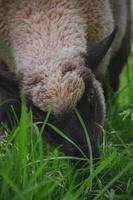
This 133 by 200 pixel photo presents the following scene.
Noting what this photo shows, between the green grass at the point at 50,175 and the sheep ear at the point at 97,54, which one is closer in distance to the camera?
the green grass at the point at 50,175

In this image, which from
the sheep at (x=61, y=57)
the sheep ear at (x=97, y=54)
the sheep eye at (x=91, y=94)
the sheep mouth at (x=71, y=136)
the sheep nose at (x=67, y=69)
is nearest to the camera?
the sheep mouth at (x=71, y=136)

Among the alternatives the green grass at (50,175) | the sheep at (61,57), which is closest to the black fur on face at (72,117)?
the sheep at (61,57)

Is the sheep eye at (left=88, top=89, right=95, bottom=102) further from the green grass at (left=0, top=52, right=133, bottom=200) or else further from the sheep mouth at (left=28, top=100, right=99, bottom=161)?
the green grass at (left=0, top=52, right=133, bottom=200)

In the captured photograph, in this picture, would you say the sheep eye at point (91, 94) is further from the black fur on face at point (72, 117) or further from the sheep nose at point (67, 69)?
the sheep nose at point (67, 69)

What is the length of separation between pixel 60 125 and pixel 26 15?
137 centimetres

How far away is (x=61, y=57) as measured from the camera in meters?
4.49

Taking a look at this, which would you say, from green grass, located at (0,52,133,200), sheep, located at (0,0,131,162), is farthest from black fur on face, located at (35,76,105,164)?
green grass, located at (0,52,133,200)

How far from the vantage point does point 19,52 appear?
4930mm

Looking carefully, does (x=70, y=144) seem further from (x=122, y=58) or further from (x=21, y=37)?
(x=122, y=58)

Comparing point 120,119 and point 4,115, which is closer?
point 4,115

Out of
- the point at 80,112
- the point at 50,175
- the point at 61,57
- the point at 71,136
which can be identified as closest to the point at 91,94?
the point at 80,112

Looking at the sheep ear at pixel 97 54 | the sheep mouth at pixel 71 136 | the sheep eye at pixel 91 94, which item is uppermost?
the sheep ear at pixel 97 54

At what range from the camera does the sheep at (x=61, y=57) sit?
13.6 feet

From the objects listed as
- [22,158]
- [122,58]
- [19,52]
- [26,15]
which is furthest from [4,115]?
[122,58]
